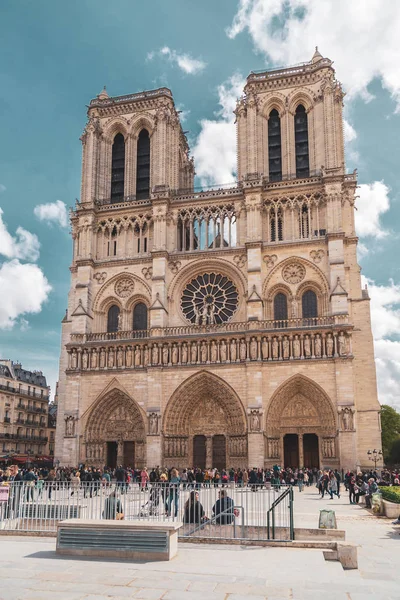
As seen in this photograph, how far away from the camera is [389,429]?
50.4m

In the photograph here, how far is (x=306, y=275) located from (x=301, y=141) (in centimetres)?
857

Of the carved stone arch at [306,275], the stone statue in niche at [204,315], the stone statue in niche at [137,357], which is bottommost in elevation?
the stone statue in niche at [137,357]

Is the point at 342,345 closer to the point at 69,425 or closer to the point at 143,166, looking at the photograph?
the point at 69,425

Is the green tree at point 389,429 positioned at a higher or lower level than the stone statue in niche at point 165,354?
lower

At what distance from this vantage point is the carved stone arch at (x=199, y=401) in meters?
28.6

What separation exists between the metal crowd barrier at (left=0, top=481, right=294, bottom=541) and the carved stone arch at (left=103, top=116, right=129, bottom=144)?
27.1m

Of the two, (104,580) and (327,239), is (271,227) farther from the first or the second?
(104,580)

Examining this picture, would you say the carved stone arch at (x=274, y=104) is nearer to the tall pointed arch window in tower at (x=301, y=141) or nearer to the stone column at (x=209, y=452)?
the tall pointed arch window in tower at (x=301, y=141)

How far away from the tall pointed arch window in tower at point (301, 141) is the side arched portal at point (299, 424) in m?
12.4

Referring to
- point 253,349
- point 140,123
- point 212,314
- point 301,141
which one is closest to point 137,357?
point 212,314

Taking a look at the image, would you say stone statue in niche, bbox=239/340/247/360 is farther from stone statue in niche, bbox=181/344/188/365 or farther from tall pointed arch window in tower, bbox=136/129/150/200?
tall pointed arch window in tower, bbox=136/129/150/200


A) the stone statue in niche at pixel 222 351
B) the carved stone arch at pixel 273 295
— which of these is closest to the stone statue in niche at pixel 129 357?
the stone statue in niche at pixel 222 351

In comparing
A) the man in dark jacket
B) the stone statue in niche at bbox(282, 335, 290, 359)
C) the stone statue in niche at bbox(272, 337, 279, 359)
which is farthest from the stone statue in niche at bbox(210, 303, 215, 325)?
the man in dark jacket

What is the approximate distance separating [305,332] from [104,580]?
73.2 feet
